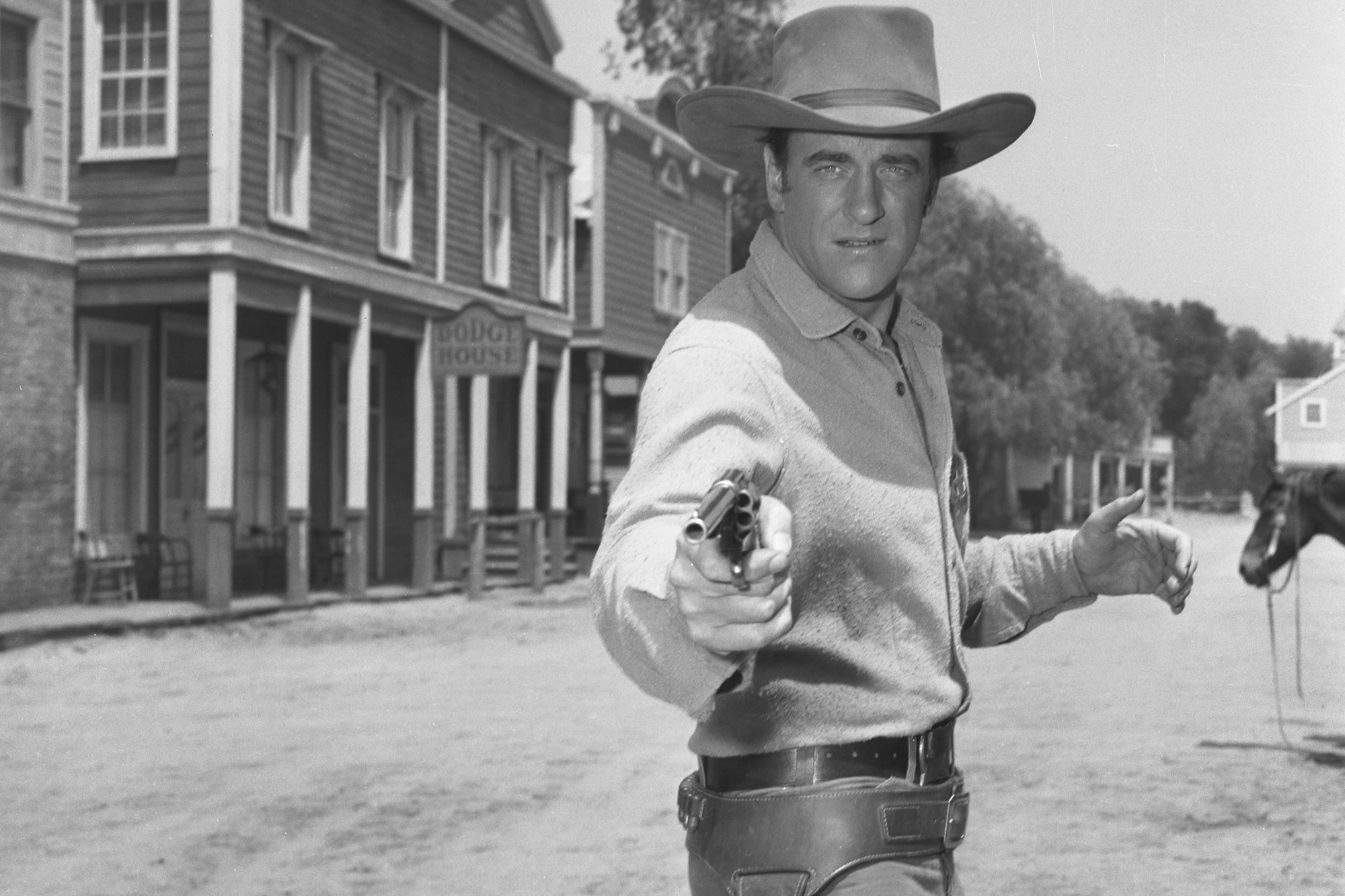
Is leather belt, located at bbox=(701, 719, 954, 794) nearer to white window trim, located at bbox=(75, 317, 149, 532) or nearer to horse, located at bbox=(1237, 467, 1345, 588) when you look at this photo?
horse, located at bbox=(1237, 467, 1345, 588)

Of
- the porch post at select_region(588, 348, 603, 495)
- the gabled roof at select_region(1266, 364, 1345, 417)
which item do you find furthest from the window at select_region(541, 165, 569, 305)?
the gabled roof at select_region(1266, 364, 1345, 417)

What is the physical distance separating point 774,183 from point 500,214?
20.6m

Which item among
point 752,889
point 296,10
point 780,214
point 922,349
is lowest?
point 752,889

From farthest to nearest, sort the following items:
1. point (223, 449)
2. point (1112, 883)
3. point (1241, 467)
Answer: point (1241, 467) < point (223, 449) < point (1112, 883)

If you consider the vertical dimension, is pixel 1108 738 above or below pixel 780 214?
below

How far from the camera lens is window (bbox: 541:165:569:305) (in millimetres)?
24361

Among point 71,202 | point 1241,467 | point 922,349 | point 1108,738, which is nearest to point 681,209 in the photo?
A: point 1241,467

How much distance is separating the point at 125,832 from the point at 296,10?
39.7 ft

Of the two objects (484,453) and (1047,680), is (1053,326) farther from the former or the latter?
(1047,680)

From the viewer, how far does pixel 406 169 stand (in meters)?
20.2

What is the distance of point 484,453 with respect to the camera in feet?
69.3

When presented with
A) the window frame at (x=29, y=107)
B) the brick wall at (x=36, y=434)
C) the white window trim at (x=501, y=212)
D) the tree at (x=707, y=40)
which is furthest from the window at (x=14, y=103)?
the tree at (x=707, y=40)

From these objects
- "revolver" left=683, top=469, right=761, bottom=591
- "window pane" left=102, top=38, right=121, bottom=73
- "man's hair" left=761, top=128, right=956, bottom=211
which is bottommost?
"revolver" left=683, top=469, right=761, bottom=591

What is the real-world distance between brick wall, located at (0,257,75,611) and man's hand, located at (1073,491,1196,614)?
13.6 m
